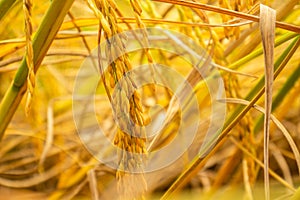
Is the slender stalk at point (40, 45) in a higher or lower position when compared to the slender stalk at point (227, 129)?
higher

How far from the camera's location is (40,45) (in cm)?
43

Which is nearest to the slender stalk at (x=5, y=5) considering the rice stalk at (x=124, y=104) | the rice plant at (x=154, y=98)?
the rice plant at (x=154, y=98)

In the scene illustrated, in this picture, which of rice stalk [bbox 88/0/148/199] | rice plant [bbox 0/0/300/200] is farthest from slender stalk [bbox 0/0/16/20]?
rice stalk [bbox 88/0/148/199]

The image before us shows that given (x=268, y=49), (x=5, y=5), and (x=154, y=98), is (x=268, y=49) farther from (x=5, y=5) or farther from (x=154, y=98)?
(x=154, y=98)

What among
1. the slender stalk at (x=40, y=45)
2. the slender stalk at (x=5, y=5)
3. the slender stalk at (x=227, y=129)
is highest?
the slender stalk at (x=5, y=5)

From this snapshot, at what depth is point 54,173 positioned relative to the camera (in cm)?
103

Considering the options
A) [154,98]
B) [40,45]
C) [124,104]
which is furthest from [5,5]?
[154,98]

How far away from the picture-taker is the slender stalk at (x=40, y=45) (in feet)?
1.36

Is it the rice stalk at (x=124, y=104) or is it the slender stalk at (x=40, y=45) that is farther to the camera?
the slender stalk at (x=40, y=45)

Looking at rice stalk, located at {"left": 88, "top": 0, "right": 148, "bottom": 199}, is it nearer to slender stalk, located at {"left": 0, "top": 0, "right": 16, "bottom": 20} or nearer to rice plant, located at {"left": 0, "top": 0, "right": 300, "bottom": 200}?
rice plant, located at {"left": 0, "top": 0, "right": 300, "bottom": 200}

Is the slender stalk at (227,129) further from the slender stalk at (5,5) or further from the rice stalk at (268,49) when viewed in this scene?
the slender stalk at (5,5)

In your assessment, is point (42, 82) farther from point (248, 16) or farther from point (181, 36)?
point (248, 16)

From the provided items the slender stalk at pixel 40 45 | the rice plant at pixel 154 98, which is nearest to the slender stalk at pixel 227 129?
the rice plant at pixel 154 98

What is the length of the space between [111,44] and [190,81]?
34 centimetres
